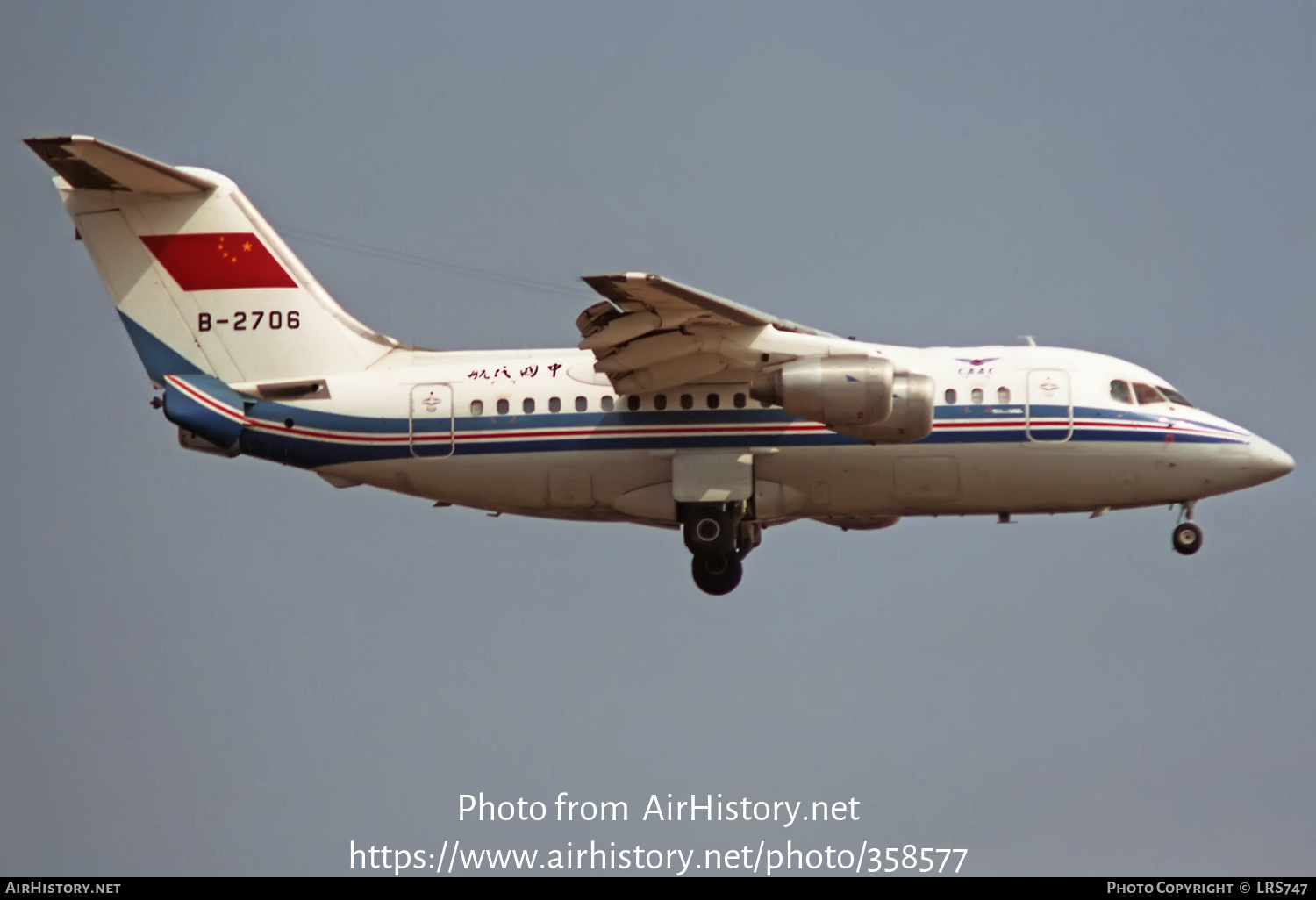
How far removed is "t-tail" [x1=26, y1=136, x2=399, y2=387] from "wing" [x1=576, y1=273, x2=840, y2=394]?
141 inches

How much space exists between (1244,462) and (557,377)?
8.25 meters

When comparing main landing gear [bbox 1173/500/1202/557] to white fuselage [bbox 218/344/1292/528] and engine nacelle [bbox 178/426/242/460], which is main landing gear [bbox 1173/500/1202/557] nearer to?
white fuselage [bbox 218/344/1292/528]

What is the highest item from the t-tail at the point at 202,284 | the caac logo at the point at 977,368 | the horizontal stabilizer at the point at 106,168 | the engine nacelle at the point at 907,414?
the horizontal stabilizer at the point at 106,168

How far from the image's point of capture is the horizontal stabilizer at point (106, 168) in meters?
23.8

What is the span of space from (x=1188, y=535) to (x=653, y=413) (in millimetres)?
6642

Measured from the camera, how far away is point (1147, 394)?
77.4ft

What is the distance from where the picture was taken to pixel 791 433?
2331cm

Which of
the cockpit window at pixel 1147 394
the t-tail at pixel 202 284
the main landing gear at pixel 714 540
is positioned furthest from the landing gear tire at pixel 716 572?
the cockpit window at pixel 1147 394

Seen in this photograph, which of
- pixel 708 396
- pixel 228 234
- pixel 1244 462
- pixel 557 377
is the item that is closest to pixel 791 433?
pixel 708 396

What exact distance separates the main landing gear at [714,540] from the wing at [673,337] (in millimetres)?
1521

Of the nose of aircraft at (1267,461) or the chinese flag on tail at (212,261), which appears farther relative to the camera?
the chinese flag on tail at (212,261)

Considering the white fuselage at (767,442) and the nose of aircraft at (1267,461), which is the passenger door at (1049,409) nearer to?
the white fuselage at (767,442)

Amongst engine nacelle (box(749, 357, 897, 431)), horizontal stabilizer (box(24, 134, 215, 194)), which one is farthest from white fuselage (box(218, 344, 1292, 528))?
horizontal stabilizer (box(24, 134, 215, 194))

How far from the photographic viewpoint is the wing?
71.9 ft
